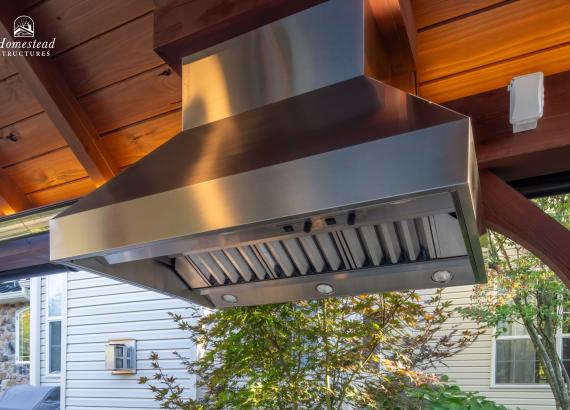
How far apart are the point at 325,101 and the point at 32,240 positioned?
1701 millimetres

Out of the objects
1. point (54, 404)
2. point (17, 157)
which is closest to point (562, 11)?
point (17, 157)

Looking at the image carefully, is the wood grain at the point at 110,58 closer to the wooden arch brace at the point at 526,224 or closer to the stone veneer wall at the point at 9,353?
the wooden arch brace at the point at 526,224

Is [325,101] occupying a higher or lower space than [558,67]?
lower

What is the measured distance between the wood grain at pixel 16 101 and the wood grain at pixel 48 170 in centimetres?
21

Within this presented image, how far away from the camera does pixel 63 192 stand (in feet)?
7.38

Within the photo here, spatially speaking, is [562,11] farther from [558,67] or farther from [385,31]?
[385,31]

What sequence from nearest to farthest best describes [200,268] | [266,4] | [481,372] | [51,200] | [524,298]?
1. [266,4]
2. [200,268]
3. [51,200]
4. [524,298]
5. [481,372]

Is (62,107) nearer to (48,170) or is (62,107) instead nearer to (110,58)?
(110,58)

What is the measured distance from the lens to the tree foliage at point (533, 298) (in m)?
4.45

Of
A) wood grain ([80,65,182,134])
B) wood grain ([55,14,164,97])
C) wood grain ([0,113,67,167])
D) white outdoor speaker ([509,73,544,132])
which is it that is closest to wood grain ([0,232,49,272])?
wood grain ([0,113,67,167])

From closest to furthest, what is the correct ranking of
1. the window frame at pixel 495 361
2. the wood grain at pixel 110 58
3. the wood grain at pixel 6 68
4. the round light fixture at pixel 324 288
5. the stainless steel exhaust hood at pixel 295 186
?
the stainless steel exhaust hood at pixel 295 186 < the round light fixture at pixel 324 288 < the wood grain at pixel 110 58 < the wood grain at pixel 6 68 < the window frame at pixel 495 361

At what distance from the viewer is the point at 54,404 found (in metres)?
5.80

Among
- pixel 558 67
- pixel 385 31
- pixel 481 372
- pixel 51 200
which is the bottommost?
pixel 481 372

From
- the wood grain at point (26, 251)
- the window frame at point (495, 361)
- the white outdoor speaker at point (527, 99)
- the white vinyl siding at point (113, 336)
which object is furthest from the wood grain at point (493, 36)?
the window frame at point (495, 361)
